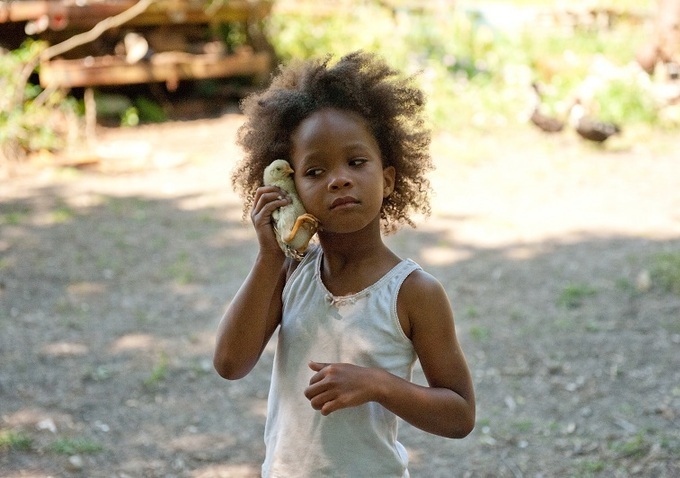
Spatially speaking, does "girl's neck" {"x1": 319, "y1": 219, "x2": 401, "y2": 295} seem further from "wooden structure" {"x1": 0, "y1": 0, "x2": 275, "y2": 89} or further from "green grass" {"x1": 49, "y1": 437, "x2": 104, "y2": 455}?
"wooden structure" {"x1": 0, "y1": 0, "x2": 275, "y2": 89}

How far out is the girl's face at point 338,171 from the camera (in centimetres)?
180

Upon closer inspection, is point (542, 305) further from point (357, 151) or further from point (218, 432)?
point (357, 151)

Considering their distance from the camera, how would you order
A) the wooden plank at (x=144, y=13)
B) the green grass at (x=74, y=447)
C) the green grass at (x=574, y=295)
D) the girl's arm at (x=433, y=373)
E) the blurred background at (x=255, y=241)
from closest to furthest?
the girl's arm at (x=433, y=373) → the green grass at (x=74, y=447) → the blurred background at (x=255, y=241) → the green grass at (x=574, y=295) → the wooden plank at (x=144, y=13)

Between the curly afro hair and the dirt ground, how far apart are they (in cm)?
157

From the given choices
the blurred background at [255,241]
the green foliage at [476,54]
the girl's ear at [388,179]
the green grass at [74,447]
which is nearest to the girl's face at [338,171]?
the girl's ear at [388,179]

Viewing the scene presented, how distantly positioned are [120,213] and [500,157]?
363 cm

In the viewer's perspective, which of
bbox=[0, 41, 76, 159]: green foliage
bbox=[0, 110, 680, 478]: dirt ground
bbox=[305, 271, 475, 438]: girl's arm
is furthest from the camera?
bbox=[0, 41, 76, 159]: green foliage

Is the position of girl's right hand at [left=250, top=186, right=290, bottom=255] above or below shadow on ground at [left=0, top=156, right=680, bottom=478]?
above

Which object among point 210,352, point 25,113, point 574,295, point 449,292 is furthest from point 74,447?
point 25,113

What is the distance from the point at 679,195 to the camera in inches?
273

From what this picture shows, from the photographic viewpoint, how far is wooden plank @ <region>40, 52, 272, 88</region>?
8977mm

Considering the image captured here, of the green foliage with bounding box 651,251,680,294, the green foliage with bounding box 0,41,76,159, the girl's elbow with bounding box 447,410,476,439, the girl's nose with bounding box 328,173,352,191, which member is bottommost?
the green foliage with bounding box 651,251,680,294

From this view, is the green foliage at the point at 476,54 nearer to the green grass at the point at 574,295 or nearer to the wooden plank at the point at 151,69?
the wooden plank at the point at 151,69

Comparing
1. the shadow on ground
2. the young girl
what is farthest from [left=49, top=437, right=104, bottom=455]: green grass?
the young girl
